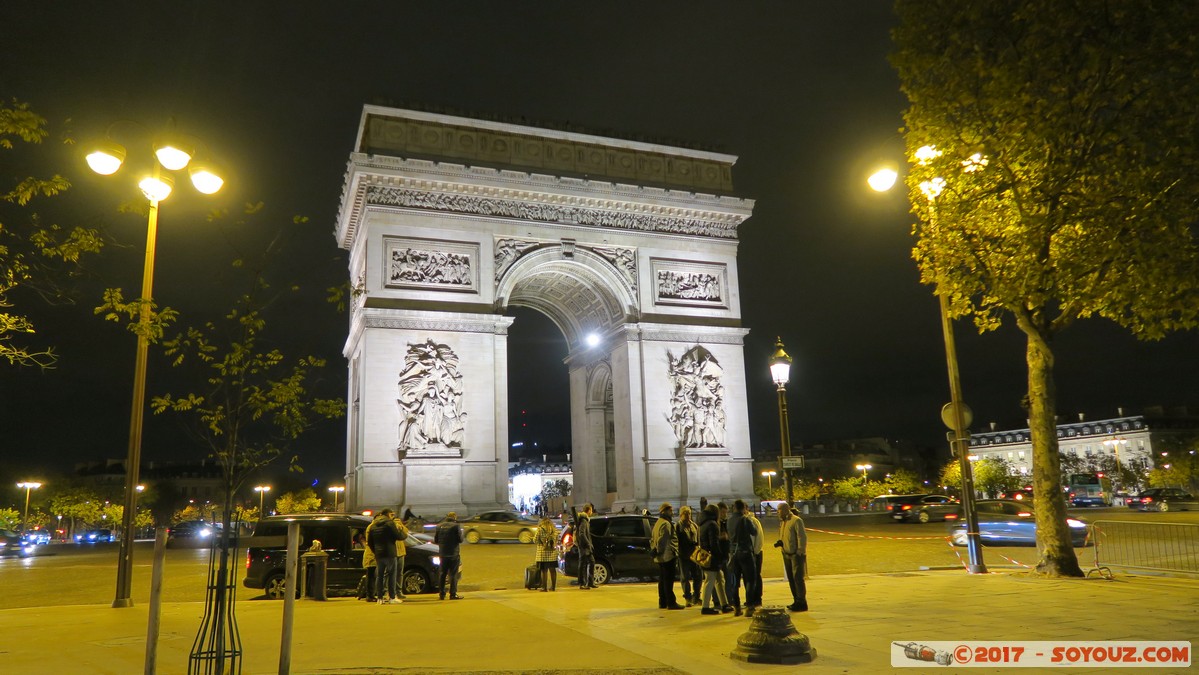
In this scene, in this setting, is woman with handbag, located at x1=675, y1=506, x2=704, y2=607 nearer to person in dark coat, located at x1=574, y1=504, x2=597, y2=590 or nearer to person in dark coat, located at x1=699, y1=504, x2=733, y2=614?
person in dark coat, located at x1=699, y1=504, x2=733, y2=614

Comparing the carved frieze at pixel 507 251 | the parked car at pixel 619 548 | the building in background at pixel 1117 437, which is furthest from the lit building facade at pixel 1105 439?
the parked car at pixel 619 548

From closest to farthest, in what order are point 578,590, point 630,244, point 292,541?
point 292,541 < point 578,590 < point 630,244

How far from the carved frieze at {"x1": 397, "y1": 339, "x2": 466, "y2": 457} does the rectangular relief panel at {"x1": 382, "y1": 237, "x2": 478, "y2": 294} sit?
2347 millimetres

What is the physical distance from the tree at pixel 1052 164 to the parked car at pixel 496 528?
1787cm

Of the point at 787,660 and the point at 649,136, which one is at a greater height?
the point at 649,136

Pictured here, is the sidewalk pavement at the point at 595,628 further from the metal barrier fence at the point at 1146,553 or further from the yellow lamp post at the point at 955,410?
the yellow lamp post at the point at 955,410

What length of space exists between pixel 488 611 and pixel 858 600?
5108 mm

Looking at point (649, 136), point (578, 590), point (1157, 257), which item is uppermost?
point (649, 136)

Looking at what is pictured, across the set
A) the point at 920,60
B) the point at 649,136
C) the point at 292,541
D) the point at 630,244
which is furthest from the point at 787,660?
the point at 649,136

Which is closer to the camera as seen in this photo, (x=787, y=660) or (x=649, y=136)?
(x=787, y=660)

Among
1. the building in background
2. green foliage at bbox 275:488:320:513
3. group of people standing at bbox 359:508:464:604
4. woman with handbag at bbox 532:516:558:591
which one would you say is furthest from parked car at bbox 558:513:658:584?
the building in background

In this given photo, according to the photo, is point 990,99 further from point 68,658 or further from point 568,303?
point 568,303

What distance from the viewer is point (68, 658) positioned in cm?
823

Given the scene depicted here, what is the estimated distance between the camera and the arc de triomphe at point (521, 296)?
30.8 m
